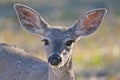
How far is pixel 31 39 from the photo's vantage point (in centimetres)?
2308

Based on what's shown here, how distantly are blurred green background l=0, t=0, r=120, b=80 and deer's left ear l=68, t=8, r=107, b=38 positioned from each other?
266 cm

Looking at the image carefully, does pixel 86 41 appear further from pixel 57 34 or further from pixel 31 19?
pixel 57 34

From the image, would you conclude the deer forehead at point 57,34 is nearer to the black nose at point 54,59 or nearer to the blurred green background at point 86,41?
the black nose at point 54,59

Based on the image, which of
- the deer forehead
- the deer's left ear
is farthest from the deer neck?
the deer's left ear

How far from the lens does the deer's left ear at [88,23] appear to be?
1411cm

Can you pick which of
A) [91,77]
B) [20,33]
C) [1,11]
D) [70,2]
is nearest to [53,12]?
[1,11]

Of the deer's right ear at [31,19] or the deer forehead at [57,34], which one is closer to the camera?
the deer forehead at [57,34]

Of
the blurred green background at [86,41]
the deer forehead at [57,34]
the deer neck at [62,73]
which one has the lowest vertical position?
the blurred green background at [86,41]

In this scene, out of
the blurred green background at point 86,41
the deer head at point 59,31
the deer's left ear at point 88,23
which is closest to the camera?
the deer head at point 59,31

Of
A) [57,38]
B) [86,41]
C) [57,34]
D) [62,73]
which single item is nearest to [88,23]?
[57,34]

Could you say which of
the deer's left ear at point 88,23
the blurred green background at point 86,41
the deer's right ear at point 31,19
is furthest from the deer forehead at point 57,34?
the blurred green background at point 86,41

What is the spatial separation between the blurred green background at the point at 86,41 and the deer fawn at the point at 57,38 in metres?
2.67

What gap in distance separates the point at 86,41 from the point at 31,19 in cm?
748

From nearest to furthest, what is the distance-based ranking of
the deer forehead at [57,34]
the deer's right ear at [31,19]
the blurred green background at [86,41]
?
the deer forehead at [57,34]
the deer's right ear at [31,19]
the blurred green background at [86,41]
